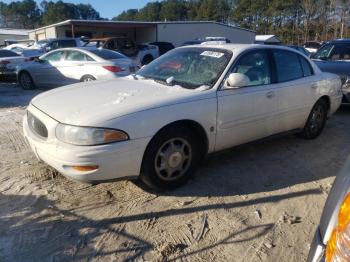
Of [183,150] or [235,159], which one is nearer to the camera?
[183,150]

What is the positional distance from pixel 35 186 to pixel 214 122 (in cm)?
202

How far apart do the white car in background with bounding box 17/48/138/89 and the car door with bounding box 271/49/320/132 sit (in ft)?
18.1

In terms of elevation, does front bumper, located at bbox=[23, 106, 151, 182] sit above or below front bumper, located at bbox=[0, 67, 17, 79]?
above

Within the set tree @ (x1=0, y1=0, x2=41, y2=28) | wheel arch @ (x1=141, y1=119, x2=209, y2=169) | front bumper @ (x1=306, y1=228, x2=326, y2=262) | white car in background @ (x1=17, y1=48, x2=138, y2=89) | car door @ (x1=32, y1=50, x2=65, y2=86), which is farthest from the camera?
tree @ (x1=0, y1=0, x2=41, y2=28)

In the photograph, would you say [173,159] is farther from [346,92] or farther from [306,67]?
[346,92]

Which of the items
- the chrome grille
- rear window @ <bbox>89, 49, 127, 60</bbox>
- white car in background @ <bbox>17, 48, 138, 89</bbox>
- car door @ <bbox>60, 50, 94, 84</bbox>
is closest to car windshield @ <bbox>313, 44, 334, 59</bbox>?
white car in background @ <bbox>17, 48, 138, 89</bbox>

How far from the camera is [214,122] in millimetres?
3814

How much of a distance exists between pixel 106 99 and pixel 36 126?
31.0 inches

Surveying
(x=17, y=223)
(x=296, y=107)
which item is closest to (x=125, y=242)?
(x=17, y=223)

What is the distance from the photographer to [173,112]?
3445 mm

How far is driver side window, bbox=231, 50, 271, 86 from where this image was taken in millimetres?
4176

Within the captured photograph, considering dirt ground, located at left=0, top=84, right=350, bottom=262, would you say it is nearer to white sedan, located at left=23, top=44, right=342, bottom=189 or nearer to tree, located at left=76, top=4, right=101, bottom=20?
white sedan, located at left=23, top=44, right=342, bottom=189

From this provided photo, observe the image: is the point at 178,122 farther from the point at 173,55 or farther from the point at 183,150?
the point at 173,55

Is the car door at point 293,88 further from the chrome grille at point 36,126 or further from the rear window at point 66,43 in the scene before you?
the rear window at point 66,43
